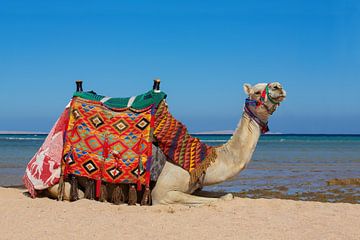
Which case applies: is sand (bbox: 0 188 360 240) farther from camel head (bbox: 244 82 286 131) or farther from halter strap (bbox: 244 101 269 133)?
camel head (bbox: 244 82 286 131)

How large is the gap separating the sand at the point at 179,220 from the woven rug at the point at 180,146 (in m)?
0.51

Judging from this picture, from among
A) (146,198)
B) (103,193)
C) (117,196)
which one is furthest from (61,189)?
(146,198)

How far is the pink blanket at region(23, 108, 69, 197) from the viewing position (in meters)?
6.66

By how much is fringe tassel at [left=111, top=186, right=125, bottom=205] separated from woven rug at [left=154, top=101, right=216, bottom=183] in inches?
28.5

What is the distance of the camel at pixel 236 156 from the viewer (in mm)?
6259

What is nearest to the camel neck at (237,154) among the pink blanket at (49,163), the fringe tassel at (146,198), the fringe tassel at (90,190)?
the fringe tassel at (146,198)

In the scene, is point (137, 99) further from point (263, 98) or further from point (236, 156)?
point (263, 98)

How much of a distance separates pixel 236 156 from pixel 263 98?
78cm

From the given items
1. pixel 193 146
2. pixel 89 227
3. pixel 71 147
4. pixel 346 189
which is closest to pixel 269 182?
pixel 346 189

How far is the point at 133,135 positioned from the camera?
21.8 feet

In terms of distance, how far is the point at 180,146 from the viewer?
21.6 feet

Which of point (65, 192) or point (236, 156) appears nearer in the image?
point (236, 156)

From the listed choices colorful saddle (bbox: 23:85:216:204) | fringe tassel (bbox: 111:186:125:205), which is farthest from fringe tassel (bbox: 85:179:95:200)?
fringe tassel (bbox: 111:186:125:205)

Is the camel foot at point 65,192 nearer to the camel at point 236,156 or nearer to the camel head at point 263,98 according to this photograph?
the camel at point 236,156
